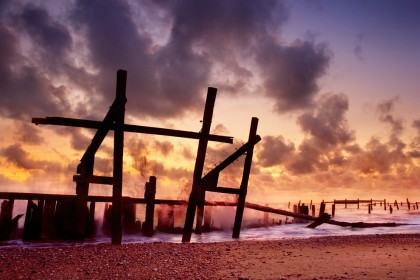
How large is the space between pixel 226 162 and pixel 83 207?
473cm

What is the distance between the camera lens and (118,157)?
33.4ft

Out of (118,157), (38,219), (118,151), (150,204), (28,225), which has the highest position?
(118,151)

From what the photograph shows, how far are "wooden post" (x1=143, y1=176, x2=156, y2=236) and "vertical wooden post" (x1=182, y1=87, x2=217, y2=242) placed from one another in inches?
177

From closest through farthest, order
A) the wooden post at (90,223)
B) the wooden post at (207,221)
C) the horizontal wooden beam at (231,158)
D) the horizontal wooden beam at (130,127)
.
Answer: the horizontal wooden beam at (130,127), the horizontal wooden beam at (231,158), the wooden post at (90,223), the wooden post at (207,221)

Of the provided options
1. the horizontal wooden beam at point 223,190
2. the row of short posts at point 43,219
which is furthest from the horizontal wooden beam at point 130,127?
the row of short posts at point 43,219

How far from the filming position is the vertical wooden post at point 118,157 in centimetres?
1011

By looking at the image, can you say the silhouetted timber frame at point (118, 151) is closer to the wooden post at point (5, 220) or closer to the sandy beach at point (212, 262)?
the sandy beach at point (212, 262)

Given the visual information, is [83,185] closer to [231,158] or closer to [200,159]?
[200,159]

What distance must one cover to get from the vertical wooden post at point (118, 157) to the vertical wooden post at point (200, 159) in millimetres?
2244

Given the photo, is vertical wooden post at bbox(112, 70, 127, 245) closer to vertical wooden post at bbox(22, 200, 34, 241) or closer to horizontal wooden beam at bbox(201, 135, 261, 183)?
horizontal wooden beam at bbox(201, 135, 261, 183)

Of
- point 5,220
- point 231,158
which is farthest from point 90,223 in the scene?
point 231,158

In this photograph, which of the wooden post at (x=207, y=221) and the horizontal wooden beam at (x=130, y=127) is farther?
the wooden post at (x=207, y=221)

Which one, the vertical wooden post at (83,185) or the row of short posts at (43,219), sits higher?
the vertical wooden post at (83,185)

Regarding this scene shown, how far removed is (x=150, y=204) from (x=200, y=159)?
5361 millimetres
